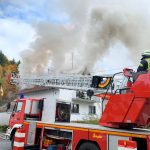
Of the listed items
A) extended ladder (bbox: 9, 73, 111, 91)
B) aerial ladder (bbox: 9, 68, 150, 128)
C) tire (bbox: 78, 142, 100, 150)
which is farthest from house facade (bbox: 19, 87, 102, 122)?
tire (bbox: 78, 142, 100, 150)

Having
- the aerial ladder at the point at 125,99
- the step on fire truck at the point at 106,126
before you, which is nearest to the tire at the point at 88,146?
the step on fire truck at the point at 106,126

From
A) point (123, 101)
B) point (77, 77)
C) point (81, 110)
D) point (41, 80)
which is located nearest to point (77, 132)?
point (123, 101)

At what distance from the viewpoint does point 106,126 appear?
9266mm

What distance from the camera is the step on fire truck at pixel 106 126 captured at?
316 inches

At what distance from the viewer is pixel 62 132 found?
10.1 meters

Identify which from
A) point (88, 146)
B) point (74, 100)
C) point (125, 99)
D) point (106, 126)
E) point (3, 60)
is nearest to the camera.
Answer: point (125, 99)

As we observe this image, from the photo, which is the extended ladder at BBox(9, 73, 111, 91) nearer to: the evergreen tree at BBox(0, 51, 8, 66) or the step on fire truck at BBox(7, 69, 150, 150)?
the step on fire truck at BBox(7, 69, 150, 150)

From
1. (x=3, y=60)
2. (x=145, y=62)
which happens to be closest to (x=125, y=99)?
(x=145, y=62)

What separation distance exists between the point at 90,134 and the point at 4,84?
43.7 metres

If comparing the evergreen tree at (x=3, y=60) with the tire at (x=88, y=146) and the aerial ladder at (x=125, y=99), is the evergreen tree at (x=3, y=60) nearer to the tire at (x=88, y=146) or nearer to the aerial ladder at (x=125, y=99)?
the aerial ladder at (x=125, y=99)

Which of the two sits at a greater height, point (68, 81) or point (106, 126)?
point (68, 81)

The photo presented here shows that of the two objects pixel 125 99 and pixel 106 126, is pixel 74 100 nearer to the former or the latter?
pixel 106 126

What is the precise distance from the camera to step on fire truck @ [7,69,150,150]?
8.02 meters

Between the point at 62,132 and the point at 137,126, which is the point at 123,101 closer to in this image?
the point at 137,126
